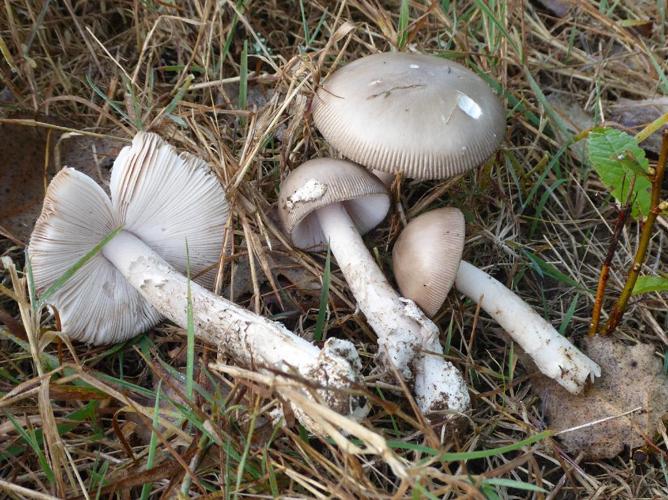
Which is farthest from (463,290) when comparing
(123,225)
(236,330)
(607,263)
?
(123,225)

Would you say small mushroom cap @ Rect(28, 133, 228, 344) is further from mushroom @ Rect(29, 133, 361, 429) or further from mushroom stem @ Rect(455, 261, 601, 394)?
mushroom stem @ Rect(455, 261, 601, 394)

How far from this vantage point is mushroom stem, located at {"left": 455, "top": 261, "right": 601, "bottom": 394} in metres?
2.32

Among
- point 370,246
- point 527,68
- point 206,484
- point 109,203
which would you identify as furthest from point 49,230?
point 527,68

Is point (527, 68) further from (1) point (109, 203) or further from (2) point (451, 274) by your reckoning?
(1) point (109, 203)

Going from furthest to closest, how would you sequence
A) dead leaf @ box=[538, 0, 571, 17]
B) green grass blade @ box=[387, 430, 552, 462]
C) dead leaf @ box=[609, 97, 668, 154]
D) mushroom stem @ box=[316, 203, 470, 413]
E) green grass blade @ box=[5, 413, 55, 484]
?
dead leaf @ box=[538, 0, 571, 17] → dead leaf @ box=[609, 97, 668, 154] → mushroom stem @ box=[316, 203, 470, 413] → green grass blade @ box=[5, 413, 55, 484] → green grass blade @ box=[387, 430, 552, 462]

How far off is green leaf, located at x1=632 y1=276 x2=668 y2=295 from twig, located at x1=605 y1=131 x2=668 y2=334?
0.07 ft

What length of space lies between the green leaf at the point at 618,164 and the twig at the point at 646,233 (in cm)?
6

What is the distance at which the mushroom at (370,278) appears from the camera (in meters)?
2.23

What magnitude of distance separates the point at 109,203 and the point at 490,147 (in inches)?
59.6

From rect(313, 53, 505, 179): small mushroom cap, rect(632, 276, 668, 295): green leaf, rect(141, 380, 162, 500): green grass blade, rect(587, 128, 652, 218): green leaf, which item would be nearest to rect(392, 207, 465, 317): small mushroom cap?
rect(313, 53, 505, 179): small mushroom cap

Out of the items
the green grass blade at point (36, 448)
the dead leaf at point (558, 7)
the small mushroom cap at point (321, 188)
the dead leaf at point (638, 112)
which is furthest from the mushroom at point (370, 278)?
the dead leaf at point (558, 7)

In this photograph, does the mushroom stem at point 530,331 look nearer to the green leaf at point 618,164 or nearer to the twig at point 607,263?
the twig at point 607,263

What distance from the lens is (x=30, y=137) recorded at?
280 cm

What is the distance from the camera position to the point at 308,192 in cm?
239
